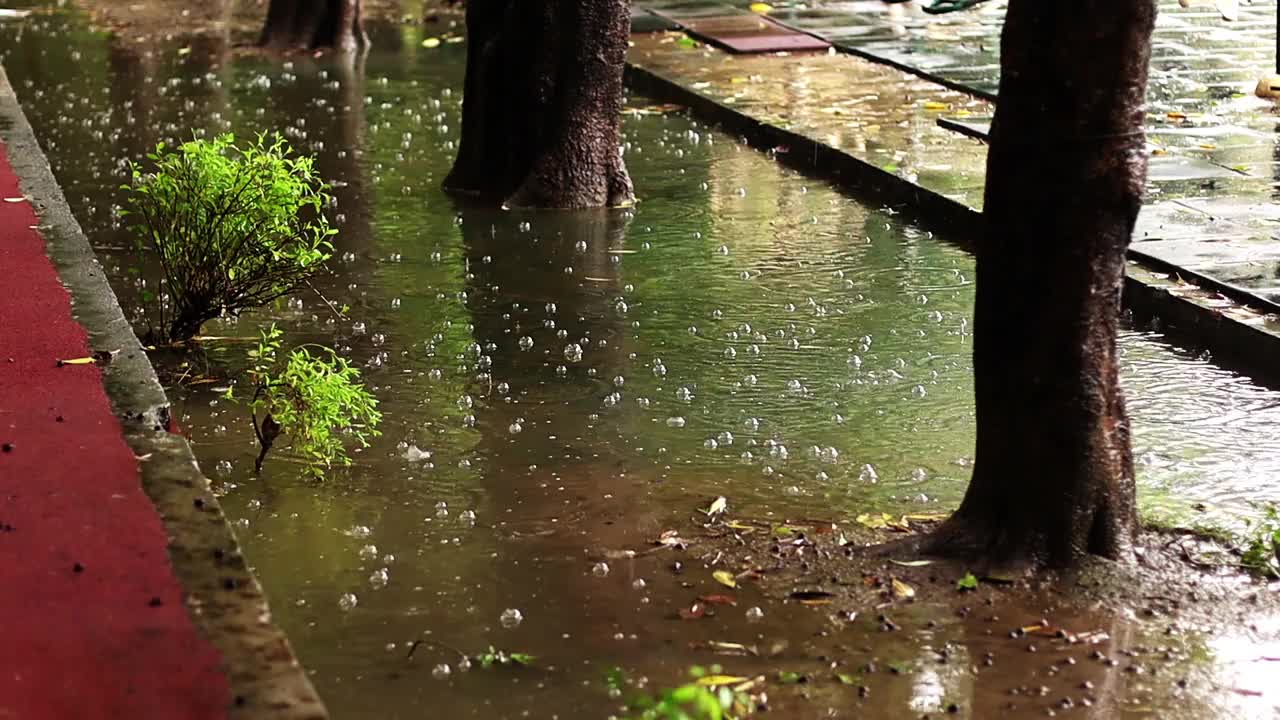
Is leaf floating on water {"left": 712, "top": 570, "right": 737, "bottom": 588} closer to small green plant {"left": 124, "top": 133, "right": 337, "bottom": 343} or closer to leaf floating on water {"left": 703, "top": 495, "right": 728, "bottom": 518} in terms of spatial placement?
leaf floating on water {"left": 703, "top": 495, "right": 728, "bottom": 518}

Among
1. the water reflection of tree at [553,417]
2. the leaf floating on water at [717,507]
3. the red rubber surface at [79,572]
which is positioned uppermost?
the red rubber surface at [79,572]

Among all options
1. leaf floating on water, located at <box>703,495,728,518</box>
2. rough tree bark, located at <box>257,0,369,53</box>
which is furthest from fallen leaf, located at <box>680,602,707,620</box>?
rough tree bark, located at <box>257,0,369,53</box>

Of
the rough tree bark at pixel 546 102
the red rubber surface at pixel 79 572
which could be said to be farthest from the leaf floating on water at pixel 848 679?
the rough tree bark at pixel 546 102

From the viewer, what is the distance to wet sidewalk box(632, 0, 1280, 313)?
8.42 m

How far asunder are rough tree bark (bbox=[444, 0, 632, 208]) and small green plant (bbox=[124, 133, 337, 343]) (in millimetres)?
2533

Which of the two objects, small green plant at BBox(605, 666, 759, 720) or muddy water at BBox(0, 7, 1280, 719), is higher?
small green plant at BBox(605, 666, 759, 720)

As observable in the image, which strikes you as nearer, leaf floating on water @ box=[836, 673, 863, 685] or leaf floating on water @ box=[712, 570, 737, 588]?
leaf floating on water @ box=[836, 673, 863, 685]

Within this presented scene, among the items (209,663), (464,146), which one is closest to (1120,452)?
(209,663)

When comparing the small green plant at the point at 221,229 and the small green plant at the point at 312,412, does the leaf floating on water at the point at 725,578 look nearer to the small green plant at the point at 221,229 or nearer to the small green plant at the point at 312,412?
the small green plant at the point at 312,412

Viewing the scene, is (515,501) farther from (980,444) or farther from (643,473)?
(980,444)

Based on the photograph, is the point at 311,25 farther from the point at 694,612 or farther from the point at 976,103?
the point at 694,612

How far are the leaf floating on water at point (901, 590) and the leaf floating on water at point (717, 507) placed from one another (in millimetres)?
745

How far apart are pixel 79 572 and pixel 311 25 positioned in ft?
37.8

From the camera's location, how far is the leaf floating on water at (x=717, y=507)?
5.57 meters
